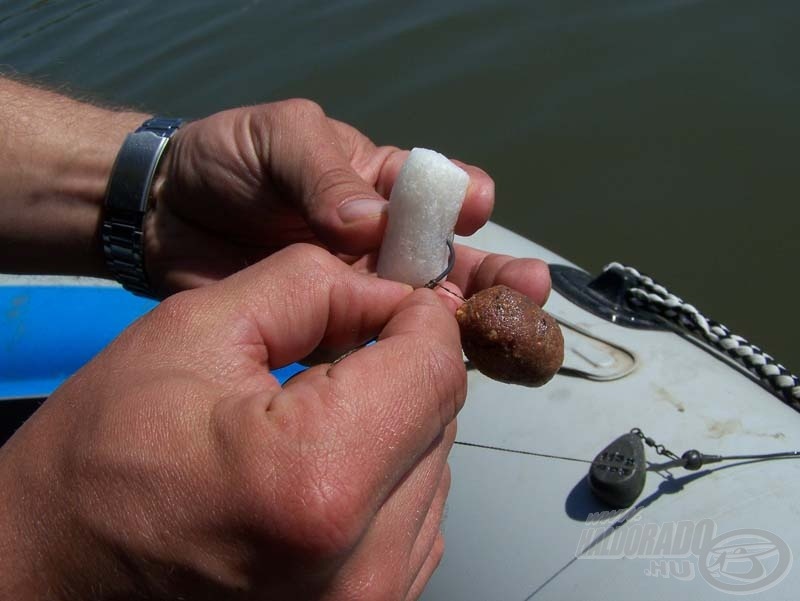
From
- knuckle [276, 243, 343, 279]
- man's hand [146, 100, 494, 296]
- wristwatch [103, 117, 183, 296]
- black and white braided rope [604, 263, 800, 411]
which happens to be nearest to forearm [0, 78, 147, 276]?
wristwatch [103, 117, 183, 296]

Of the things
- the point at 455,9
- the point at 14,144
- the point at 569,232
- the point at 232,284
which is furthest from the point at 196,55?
the point at 232,284

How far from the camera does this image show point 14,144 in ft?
7.28

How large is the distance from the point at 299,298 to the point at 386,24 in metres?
4.77

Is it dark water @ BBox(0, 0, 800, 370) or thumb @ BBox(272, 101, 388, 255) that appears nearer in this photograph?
thumb @ BBox(272, 101, 388, 255)

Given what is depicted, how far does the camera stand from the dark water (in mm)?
3781

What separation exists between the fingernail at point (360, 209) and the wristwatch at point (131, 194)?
31.6 inches

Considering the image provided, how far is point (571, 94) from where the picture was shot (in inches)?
182

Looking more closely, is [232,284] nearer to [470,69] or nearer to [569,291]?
[569,291]

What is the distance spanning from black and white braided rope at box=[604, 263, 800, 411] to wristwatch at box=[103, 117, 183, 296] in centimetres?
149

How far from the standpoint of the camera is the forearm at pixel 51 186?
221cm

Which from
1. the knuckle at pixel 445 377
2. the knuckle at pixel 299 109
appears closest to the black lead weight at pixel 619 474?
the knuckle at pixel 445 377

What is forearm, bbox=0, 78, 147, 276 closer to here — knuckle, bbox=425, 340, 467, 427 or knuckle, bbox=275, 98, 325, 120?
knuckle, bbox=275, 98, 325, 120

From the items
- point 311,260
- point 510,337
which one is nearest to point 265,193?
point 311,260

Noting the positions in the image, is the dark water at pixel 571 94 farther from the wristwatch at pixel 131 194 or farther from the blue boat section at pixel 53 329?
the wristwatch at pixel 131 194
